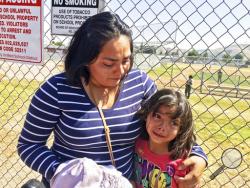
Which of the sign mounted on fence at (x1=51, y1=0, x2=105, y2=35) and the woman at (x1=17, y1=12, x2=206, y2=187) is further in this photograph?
the sign mounted on fence at (x1=51, y1=0, x2=105, y2=35)

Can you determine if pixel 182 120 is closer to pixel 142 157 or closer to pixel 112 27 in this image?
pixel 142 157

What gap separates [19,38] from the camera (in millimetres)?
3020

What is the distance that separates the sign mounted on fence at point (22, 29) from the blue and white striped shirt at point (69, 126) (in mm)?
1045

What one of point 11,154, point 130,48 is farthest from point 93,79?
point 11,154

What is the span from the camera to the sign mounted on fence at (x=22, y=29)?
2920mm

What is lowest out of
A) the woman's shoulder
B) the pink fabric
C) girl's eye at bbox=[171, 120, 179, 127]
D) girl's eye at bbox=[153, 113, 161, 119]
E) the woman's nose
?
the pink fabric

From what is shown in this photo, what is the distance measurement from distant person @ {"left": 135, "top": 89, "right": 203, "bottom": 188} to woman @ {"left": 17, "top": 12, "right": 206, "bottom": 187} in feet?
0.28

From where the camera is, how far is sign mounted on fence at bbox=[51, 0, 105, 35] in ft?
8.59

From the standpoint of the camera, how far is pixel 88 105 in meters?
1.97

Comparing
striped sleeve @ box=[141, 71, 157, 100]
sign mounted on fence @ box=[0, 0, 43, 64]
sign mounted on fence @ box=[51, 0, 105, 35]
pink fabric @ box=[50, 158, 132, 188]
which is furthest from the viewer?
sign mounted on fence @ box=[0, 0, 43, 64]

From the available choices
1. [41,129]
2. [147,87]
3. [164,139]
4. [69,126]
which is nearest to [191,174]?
[164,139]

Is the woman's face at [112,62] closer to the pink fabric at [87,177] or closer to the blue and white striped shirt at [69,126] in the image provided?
the blue and white striped shirt at [69,126]

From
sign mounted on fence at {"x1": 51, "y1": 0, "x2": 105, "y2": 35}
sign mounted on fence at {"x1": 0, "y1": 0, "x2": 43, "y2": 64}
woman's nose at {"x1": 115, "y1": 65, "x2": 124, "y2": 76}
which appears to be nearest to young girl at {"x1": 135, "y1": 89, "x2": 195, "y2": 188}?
woman's nose at {"x1": 115, "y1": 65, "x2": 124, "y2": 76}

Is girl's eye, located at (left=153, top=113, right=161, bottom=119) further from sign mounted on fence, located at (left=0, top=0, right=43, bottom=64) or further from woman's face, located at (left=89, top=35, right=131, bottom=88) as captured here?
sign mounted on fence, located at (left=0, top=0, right=43, bottom=64)
